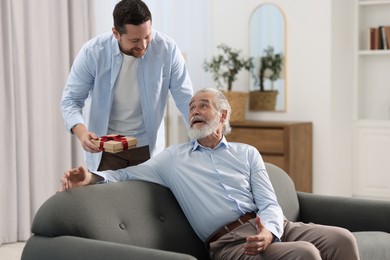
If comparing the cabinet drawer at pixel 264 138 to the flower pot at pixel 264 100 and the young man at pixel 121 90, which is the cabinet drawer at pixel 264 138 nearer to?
the flower pot at pixel 264 100

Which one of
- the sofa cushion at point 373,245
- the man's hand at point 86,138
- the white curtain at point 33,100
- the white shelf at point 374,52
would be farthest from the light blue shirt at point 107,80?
the white shelf at point 374,52

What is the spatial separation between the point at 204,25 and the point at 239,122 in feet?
3.36

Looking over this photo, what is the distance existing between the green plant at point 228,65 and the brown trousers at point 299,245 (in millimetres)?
3343

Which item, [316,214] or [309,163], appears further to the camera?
[309,163]

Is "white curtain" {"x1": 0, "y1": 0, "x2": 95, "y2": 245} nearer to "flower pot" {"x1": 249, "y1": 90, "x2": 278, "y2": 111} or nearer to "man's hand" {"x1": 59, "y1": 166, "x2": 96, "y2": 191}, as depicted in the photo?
"flower pot" {"x1": 249, "y1": 90, "x2": 278, "y2": 111}

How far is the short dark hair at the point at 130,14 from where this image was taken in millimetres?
3029

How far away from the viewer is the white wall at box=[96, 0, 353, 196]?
6.16 meters

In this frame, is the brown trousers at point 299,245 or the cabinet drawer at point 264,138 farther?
the cabinet drawer at point 264,138

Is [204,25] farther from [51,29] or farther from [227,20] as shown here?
[51,29]

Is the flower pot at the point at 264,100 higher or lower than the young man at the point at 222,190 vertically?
higher

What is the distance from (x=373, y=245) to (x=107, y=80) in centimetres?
142

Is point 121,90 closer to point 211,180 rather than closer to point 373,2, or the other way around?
point 211,180

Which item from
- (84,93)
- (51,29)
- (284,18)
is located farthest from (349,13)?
(84,93)

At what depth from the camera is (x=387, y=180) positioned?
629cm
